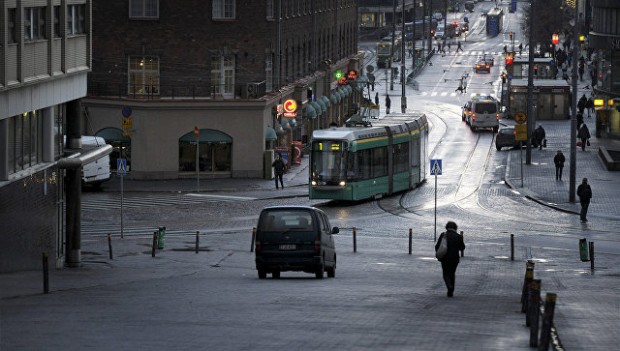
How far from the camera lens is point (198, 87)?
64.4m

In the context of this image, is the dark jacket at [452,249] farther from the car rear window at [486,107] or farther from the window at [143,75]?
the car rear window at [486,107]

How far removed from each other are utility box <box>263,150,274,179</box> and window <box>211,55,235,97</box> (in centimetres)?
366

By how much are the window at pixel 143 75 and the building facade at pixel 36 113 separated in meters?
24.9

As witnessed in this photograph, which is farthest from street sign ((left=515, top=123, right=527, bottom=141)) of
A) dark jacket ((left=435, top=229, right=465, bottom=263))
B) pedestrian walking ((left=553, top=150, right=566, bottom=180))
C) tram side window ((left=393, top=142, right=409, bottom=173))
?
dark jacket ((left=435, top=229, right=465, bottom=263))

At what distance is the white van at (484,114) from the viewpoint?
89.6 metres

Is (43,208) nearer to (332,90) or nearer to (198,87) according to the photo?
(198,87)

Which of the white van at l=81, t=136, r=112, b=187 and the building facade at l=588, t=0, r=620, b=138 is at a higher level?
the building facade at l=588, t=0, r=620, b=138

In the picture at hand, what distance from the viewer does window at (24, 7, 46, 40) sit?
33.0 m

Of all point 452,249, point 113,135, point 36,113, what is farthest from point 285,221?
point 113,135

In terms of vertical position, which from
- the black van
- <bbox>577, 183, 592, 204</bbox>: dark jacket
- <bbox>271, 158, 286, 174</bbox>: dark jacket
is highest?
the black van

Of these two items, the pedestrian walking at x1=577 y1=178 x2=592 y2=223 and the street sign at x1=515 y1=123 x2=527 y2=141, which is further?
the street sign at x1=515 y1=123 x2=527 y2=141

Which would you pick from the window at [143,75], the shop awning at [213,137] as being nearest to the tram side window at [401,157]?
the shop awning at [213,137]

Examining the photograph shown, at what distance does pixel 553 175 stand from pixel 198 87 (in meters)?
16.8

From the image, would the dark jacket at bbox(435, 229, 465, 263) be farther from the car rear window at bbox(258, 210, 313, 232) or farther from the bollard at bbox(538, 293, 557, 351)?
the bollard at bbox(538, 293, 557, 351)
